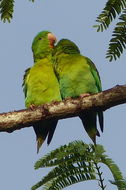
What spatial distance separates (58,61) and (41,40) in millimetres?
808

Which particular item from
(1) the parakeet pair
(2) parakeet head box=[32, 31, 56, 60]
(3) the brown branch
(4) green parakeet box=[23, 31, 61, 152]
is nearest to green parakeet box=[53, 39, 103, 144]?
(1) the parakeet pair

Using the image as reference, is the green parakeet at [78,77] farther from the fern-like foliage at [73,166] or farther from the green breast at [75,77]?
the fern-like foliage at [73,166]

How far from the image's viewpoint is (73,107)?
159 inches

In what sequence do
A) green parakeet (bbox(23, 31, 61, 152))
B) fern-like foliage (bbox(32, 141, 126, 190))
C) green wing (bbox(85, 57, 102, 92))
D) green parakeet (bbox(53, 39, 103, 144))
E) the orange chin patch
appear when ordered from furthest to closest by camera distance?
the orange chin patch, green wing (bbox(85, 57, 102, 92)), green parakeet (bbox(23, 31, 61, 152)), green parakeet (bbox(53, 39, 103, 144)), fern-like foliage (bbox(32, 141, 126, 190))

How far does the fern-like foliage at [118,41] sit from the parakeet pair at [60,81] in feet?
4.97

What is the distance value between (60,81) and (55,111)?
4.51 ft

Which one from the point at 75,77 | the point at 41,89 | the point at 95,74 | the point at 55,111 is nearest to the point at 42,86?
the point at 41,89

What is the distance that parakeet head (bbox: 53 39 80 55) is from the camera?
5.86 m

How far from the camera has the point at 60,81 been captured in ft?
17.7

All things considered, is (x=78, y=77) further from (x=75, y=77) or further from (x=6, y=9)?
(x=6, y=9)

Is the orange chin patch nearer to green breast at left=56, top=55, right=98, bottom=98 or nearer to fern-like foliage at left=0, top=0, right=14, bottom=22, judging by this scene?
green breast at left=56, top=55, right=98, bottom=98

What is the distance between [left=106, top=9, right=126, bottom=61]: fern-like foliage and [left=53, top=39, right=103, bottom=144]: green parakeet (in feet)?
4.29

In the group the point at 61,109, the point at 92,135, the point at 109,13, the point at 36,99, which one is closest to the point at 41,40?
the point at 36,99

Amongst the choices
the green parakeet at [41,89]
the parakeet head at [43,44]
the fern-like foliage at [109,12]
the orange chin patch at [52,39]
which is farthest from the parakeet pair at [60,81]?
the fern-like foliage at [109,12]
